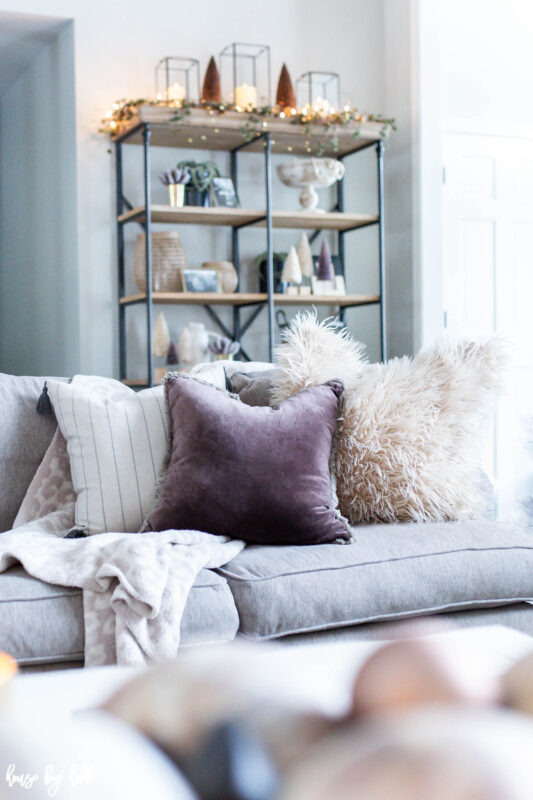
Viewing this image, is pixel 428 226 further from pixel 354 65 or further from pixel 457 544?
pixel 457 544

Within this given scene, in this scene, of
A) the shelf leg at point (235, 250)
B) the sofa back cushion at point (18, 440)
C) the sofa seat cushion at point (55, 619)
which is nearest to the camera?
the sofa seat cushion at point (55, 619)

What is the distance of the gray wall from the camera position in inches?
199

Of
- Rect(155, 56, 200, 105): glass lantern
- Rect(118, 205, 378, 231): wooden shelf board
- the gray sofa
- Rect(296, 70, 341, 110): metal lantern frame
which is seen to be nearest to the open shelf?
Rect(118, 205, 378, 231): wooden shelf board

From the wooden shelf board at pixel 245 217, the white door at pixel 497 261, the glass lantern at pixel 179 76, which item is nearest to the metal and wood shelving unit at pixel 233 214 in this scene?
the wooden shelf board at pixel 245 217

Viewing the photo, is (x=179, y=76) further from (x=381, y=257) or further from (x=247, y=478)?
(x=247, y=478)

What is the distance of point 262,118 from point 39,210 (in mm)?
1670

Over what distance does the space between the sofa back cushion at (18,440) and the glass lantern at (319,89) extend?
10.7ft

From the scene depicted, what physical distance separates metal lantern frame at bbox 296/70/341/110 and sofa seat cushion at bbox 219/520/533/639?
3515 mm

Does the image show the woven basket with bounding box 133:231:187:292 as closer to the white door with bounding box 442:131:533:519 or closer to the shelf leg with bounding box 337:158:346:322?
the shelf leg with bounding box 337:158:346:322

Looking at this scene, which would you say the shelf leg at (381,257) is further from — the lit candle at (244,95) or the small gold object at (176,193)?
the small gold object at (176,193)

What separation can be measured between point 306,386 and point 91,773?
7.18 feet

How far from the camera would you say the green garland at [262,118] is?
181 inches

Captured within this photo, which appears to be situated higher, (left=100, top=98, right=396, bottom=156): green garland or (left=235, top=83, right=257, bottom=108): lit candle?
(left=235, top=83, right=257, bottom=108): lit candle

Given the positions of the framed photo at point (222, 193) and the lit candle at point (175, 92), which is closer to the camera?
the lit candle at point (175, 92)
